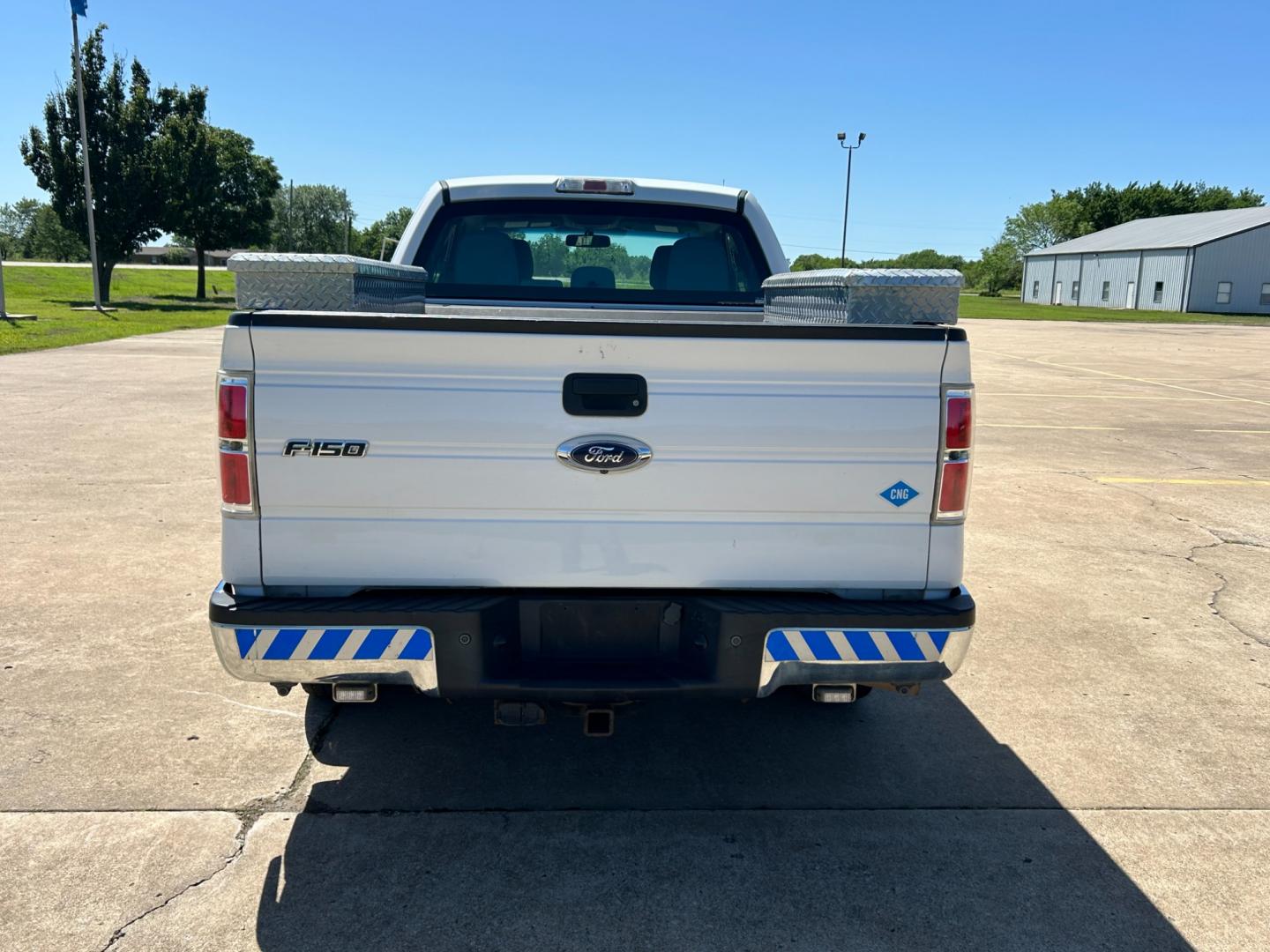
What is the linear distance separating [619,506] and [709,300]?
96.5 inches

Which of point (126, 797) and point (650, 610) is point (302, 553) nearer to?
point (650, 610)

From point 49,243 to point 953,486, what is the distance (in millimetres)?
114974

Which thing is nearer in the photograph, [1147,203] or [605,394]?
[605,394]

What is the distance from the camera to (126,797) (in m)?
3.37

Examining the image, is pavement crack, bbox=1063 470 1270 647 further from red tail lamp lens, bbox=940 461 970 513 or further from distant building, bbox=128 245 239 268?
distant building, bbox=128 245 239 268

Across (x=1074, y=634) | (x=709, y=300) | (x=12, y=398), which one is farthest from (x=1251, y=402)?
(x=12, y=398)

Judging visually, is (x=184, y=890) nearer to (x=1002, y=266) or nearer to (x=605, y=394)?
(x=605, y=394)

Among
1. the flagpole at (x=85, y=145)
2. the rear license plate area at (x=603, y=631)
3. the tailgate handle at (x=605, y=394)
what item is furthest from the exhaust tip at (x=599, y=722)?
the flagpole at (x=85, y=145)

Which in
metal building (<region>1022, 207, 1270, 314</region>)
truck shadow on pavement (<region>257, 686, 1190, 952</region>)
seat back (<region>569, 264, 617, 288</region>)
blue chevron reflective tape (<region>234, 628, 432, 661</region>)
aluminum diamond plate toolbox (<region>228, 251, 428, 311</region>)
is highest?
metal building (<region>1022, 207, 1270, 314</region>)

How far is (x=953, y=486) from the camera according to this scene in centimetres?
287

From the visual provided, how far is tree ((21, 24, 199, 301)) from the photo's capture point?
34.7 m

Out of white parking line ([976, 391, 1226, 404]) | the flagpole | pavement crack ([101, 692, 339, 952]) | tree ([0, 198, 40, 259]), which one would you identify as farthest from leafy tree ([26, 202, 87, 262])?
pavement crack ([101, 692, 339, 952])

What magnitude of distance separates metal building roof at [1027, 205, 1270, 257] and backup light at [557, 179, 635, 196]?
66.1 meters

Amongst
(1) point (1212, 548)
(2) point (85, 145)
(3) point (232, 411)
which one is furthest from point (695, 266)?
(2) point (85, 145)
